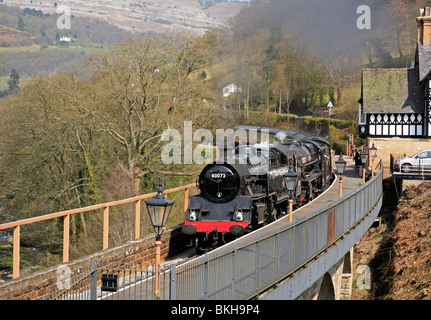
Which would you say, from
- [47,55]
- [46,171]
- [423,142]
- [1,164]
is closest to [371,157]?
[423,142]

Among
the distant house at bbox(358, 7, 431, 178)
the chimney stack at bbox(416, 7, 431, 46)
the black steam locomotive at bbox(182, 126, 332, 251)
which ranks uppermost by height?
the chimney stack at bbox(416, 7, 431, 46)

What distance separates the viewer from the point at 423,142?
38656 millimetres

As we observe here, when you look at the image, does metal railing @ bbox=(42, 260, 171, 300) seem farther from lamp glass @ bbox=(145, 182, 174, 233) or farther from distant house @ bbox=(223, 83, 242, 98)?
distant house @ bbox=(223, 83, 242, 98)

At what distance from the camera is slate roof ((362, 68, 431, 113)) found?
39219 millimetres

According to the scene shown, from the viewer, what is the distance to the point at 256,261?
37.2 ft

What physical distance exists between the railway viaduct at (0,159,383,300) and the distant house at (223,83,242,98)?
44530mm

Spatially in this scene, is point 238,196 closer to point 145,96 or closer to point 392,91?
point 145,96

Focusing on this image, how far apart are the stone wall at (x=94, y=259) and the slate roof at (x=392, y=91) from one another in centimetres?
2568

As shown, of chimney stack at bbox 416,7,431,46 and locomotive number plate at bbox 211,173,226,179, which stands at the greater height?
chimney stack at bbox 416,7,431,46

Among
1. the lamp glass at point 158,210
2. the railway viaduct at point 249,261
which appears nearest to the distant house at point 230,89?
the railway viaduct at point 249,261

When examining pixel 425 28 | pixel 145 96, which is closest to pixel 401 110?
pixel 425 28

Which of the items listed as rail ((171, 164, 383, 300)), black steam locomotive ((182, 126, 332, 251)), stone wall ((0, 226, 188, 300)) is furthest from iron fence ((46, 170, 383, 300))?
black steam locomotive ((182, 126, 332, 251))

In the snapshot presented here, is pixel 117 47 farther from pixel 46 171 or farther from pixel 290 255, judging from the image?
pixel 290 255

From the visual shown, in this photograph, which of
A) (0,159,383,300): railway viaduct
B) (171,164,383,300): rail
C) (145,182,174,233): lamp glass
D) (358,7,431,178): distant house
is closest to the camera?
(171,164,383,300): rail
